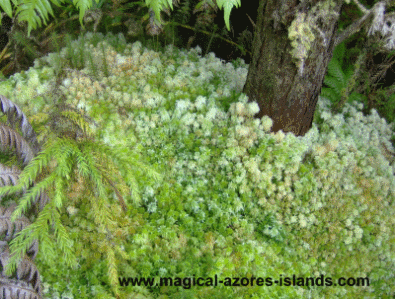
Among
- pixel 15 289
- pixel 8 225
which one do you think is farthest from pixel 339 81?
pixel 15 289

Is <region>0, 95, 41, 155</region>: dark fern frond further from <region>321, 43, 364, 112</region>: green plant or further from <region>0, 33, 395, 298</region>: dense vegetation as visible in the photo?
<region>321, 43, 364, 112</region>: green plant

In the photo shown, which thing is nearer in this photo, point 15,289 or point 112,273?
point 15,289

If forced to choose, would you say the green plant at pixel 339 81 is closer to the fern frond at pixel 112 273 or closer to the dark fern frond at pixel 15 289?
the fern frond at pixel 112 273

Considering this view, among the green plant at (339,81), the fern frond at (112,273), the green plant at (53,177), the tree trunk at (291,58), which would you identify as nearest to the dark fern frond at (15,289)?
the green plant at (53,177)

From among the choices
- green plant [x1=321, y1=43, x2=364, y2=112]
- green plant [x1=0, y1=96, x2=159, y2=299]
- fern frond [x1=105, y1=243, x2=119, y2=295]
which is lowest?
fern frond [x1=105, y1=243, x2=119, y2=295]

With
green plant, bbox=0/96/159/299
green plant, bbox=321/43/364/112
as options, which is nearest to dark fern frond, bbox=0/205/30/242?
green plant, bbox=0/96/159/299

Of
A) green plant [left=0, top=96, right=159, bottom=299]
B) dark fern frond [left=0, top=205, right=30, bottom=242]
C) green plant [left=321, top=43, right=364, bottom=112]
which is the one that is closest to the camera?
green plant [left=0, top=96, right=159, bottom=299]

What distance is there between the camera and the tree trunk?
242 cm

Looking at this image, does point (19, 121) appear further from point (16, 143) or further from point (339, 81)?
point (339, 81)

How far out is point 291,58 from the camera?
2.57 meters

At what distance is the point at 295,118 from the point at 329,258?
4.02 ft

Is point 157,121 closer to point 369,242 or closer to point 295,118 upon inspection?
point 295,118

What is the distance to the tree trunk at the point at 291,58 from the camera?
7.95ft

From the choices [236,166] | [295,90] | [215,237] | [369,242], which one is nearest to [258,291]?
[215,237]
